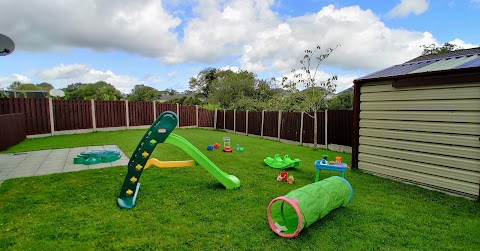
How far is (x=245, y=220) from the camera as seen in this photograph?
3.70 meters

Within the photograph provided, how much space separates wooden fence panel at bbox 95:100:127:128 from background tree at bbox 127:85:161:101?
36327 mm

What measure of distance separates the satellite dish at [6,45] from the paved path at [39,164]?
10.3 ft

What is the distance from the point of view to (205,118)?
20.8 meters

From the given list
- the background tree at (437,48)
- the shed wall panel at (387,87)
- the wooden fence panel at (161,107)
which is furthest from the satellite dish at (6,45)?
the background tree at (437,48)

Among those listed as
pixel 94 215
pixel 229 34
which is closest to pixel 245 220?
pixel 94 215

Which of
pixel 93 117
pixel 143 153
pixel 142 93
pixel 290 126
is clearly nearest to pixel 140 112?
pixel 93 117

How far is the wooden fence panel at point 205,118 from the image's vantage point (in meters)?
20.6

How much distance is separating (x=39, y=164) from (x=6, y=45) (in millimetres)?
3735

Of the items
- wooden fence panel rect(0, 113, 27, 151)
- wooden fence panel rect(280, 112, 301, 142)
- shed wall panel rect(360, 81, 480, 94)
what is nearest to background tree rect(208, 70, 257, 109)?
wooden fence panel rect(280, 112, 301, 142)

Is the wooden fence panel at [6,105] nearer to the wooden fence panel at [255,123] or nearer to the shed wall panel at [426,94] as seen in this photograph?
the wooden fence panel at [255,123]

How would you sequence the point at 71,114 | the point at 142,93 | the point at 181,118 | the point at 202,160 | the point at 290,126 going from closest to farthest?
the point at 202,160 → the point at 290,126 → the point at 71,114 → the point at 181,118 → the point at 142,93

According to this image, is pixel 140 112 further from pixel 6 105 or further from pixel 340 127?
pixel 340 127

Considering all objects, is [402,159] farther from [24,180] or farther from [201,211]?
[24,180]

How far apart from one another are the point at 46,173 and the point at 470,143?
897cm
